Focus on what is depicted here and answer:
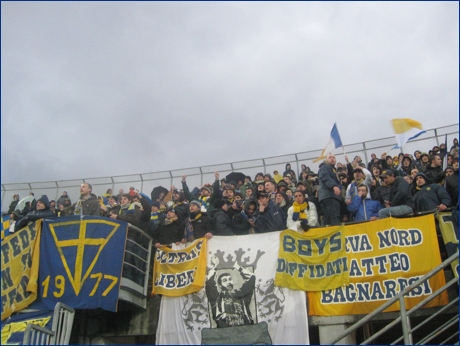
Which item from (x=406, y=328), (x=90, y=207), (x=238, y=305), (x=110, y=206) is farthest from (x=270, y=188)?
(x=406, y=328)

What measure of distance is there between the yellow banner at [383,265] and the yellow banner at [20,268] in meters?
6.12

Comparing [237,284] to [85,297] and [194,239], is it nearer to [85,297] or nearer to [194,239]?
[194,239]

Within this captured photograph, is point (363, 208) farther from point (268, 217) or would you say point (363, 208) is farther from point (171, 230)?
point (171, 230)

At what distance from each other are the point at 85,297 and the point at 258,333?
3.81 meters

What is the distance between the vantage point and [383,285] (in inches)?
428

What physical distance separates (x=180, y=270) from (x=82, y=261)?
2.21 metres

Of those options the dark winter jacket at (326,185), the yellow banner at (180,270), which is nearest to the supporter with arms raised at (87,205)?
the yellow banner at (180,270)

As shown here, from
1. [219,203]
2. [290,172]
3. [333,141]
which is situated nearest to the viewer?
[219,203]

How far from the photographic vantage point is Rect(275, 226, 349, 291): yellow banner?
11406 mm

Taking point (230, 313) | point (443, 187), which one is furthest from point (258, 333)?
point (443, 187)

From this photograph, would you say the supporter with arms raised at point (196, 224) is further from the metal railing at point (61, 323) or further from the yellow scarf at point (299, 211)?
the metal railing at point (61, 323)

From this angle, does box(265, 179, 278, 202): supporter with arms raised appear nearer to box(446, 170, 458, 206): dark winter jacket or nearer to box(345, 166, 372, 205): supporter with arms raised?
box(345, 166, 372, 205): supporter with arms raised

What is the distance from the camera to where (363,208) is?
40.5 feet

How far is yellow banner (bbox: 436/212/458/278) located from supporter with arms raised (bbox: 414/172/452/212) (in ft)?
0.96
